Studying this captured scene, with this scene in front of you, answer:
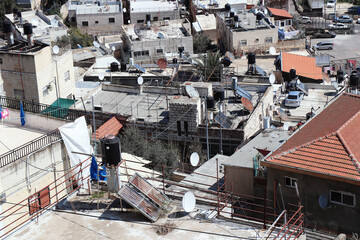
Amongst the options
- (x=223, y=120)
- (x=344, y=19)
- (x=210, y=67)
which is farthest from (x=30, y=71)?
(x=344, y=19)

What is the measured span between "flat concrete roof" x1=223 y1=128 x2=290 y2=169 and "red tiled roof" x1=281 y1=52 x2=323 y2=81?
18.6 metres

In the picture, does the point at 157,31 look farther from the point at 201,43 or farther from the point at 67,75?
the point at 67,75

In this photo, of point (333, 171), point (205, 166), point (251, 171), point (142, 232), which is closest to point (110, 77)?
point (205, 166)

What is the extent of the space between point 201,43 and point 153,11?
10.3 metres

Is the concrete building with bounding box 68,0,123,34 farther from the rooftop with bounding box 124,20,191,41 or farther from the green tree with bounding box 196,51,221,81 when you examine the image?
the green tree with bounding box 196,51,221,81

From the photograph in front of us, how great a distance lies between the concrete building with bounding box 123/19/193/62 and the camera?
56.2 metres

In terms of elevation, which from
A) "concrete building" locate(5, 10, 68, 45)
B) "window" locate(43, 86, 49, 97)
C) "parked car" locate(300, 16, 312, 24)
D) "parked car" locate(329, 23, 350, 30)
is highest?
"concrete building" locate(5, 10, 68, 45)

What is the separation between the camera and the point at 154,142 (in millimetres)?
34281

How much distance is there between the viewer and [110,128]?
113 ft

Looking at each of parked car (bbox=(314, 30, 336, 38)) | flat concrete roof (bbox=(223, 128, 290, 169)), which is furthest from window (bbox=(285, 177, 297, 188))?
parked car (bbox=(314, 30, 336, 38))

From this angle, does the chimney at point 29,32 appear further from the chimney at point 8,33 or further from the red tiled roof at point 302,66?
the red tiled roof at point 302,66

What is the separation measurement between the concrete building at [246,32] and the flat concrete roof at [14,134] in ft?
108

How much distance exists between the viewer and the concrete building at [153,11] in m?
67.0

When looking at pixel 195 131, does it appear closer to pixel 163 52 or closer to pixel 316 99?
pixel 316 99
